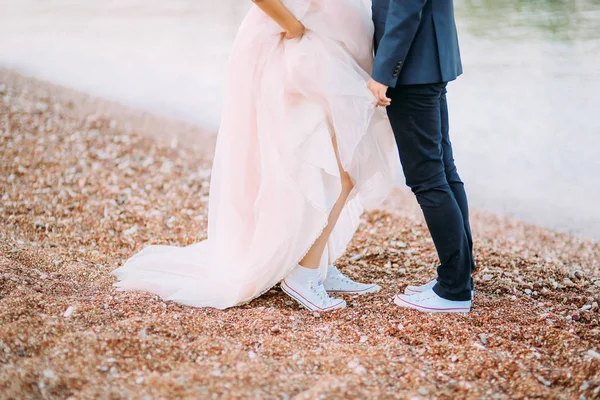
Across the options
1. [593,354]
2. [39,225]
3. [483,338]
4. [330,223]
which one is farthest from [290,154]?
[39,225]

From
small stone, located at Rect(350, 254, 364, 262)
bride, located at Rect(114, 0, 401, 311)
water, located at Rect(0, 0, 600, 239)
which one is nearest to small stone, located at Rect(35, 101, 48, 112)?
water, located at Rect(0, 0, 600, 239)

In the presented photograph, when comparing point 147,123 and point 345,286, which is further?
point 147,123

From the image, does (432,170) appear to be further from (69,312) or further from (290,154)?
(69,312)

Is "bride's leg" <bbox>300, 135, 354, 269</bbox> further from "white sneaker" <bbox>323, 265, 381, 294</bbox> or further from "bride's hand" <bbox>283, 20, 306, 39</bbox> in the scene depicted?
"bride's hand" <bbox>283, 20, 306, 39</bbox>

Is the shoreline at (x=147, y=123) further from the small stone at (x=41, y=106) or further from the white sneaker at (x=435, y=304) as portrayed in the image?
the white sneaker at (x=435, y=304)

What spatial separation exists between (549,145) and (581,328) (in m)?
3.46

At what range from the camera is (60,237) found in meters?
3.73

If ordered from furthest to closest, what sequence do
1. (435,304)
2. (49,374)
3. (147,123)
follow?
(147,123) → (435,304) → (49,374)

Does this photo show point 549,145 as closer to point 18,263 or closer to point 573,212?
point 573,212

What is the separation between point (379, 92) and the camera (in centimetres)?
246

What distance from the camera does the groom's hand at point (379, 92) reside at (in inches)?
96.3

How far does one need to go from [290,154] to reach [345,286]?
0.81m

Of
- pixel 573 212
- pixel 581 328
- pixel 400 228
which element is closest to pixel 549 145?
pixel 573 212

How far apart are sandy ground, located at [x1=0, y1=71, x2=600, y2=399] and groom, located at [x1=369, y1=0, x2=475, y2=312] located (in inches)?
8.7
